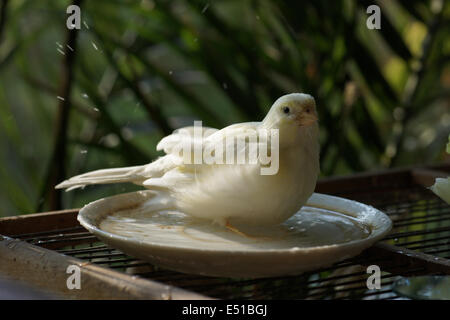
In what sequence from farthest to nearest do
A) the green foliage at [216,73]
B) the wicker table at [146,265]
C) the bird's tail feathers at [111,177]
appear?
the green foliage at [216,73], the bird's tail feathers at [111,177], the wicker table at [146,265]

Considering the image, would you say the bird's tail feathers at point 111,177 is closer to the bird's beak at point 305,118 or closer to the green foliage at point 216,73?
the bird's beak at point 305,118

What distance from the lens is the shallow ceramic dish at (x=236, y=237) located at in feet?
1.59

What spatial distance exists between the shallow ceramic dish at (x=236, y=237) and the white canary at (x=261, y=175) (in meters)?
0.02

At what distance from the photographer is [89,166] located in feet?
4.88

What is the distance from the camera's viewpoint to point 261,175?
536mm

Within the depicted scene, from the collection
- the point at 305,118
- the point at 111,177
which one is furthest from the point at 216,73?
the point at 305,118

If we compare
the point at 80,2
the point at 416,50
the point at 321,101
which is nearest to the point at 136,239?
the point at 80,2

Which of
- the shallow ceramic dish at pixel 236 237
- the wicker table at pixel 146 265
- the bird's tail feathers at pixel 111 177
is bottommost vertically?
the wicker table at pixel 146 265

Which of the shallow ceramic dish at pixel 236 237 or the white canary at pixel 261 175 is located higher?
the white canary at pixel 261 175

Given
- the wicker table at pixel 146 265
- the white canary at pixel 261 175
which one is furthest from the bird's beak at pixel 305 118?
the wicker table at pixel 146 265

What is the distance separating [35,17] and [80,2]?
1.42ft

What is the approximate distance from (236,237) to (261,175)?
0.06m

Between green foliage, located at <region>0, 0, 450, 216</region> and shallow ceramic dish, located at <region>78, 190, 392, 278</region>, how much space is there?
441mm
